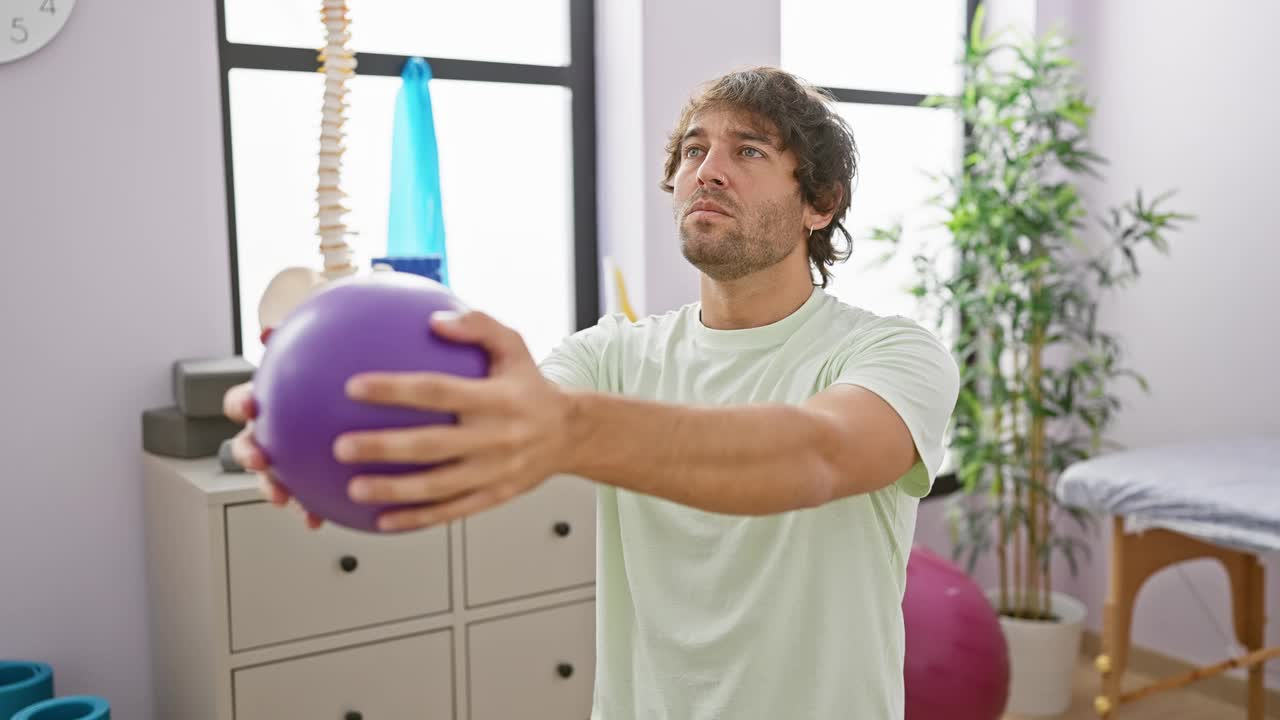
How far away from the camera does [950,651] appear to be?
249 cm

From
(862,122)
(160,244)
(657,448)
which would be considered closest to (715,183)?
(657,448)

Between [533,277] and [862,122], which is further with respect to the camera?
[862,122]

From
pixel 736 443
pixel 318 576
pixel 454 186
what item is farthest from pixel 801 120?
pixel 454 186

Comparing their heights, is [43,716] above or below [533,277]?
below

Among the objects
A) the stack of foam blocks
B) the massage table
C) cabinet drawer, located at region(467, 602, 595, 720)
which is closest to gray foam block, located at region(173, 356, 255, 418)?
the stack of foam blocks

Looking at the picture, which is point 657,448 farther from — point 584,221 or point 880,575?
point 584,221

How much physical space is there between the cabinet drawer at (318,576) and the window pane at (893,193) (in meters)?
1.83

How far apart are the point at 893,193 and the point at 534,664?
2.12 meters

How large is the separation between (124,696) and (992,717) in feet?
6.40

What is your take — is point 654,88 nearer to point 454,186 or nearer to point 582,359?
point 454,186

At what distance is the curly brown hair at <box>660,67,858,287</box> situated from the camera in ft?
5.13

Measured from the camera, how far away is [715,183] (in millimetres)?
1489

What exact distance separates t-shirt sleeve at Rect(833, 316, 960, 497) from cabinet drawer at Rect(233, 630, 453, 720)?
4.10ft

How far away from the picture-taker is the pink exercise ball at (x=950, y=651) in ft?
8.02
